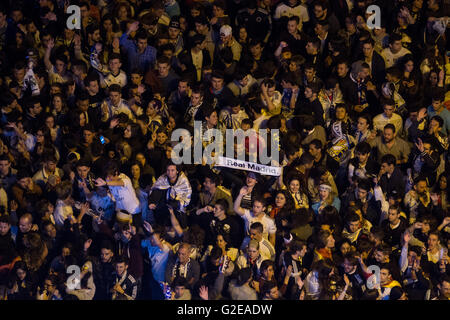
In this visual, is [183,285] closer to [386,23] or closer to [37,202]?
[37,202]

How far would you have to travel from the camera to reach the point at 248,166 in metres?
12.8

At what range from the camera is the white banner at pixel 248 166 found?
12711 mm

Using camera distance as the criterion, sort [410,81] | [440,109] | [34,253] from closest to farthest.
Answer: [34,253] → [440,109] → [410,81]

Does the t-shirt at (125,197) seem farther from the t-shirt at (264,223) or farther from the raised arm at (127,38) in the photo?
the raised arm at (127,38)

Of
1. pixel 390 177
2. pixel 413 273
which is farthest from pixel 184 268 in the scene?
pixel 390 177

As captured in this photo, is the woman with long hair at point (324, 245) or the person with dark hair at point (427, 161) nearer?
the woman with long hair at point (324, 245)

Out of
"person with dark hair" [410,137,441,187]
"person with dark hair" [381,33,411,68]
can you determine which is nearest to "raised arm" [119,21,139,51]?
"person with dark hair" [381,33,411,68]

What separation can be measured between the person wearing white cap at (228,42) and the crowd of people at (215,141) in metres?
0.02

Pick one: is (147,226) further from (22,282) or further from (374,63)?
(374,63)

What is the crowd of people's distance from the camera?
1215 centimetres

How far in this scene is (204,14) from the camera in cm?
1423

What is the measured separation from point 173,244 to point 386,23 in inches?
169

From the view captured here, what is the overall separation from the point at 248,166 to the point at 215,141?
57 cm

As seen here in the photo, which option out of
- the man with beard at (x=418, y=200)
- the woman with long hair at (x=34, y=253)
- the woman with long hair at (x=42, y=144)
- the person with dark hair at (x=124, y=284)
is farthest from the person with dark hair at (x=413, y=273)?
the woman with long hair at (x=42, y=144)
